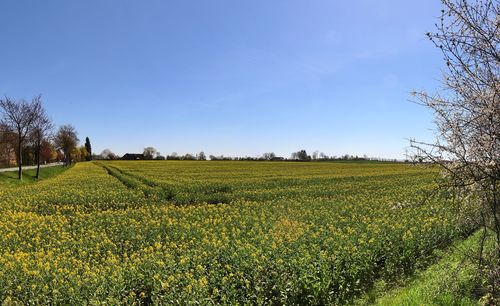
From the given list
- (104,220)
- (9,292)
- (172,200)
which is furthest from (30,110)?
(9,292)

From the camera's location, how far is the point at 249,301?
21.1 feet

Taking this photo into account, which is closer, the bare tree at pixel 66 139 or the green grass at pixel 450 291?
the green grass at pixel 450 291

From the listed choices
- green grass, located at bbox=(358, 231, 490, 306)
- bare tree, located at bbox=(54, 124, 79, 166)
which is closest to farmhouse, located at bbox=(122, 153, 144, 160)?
bare tree, located at bbox=(54, 124, 79, 166)

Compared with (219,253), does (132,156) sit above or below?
above

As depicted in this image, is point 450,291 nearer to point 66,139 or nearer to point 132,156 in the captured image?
point 66,139

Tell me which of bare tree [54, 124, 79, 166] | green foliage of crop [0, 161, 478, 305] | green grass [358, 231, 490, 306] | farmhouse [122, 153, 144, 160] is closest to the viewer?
green grass [358, 231, 490, 306]

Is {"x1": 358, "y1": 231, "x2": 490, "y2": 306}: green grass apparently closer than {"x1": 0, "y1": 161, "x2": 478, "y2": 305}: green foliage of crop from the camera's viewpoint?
Yes

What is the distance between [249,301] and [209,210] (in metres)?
9.37

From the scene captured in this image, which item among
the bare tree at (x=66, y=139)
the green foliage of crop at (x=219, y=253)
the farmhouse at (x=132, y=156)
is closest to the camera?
the green foliage of crop at (x=219, y=253)

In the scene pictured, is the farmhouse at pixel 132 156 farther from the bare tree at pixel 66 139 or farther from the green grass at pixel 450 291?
the green grass at pixel 450 291

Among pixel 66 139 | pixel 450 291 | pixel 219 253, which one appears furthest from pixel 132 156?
pixel 450 291

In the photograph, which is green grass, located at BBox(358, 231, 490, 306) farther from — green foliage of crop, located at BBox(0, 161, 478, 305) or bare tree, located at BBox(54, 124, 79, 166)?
bare tree, located at BBox(54, 124, 79, 166)

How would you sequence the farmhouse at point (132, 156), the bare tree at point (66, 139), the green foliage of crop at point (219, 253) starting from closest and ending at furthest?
the green foliage of crop at point (219, 253) < the bare tree at point (66, 139) < the farmhouse at point (132, 156)

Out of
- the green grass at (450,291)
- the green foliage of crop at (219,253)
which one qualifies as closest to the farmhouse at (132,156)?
the green foliage of crop at (219,253)
